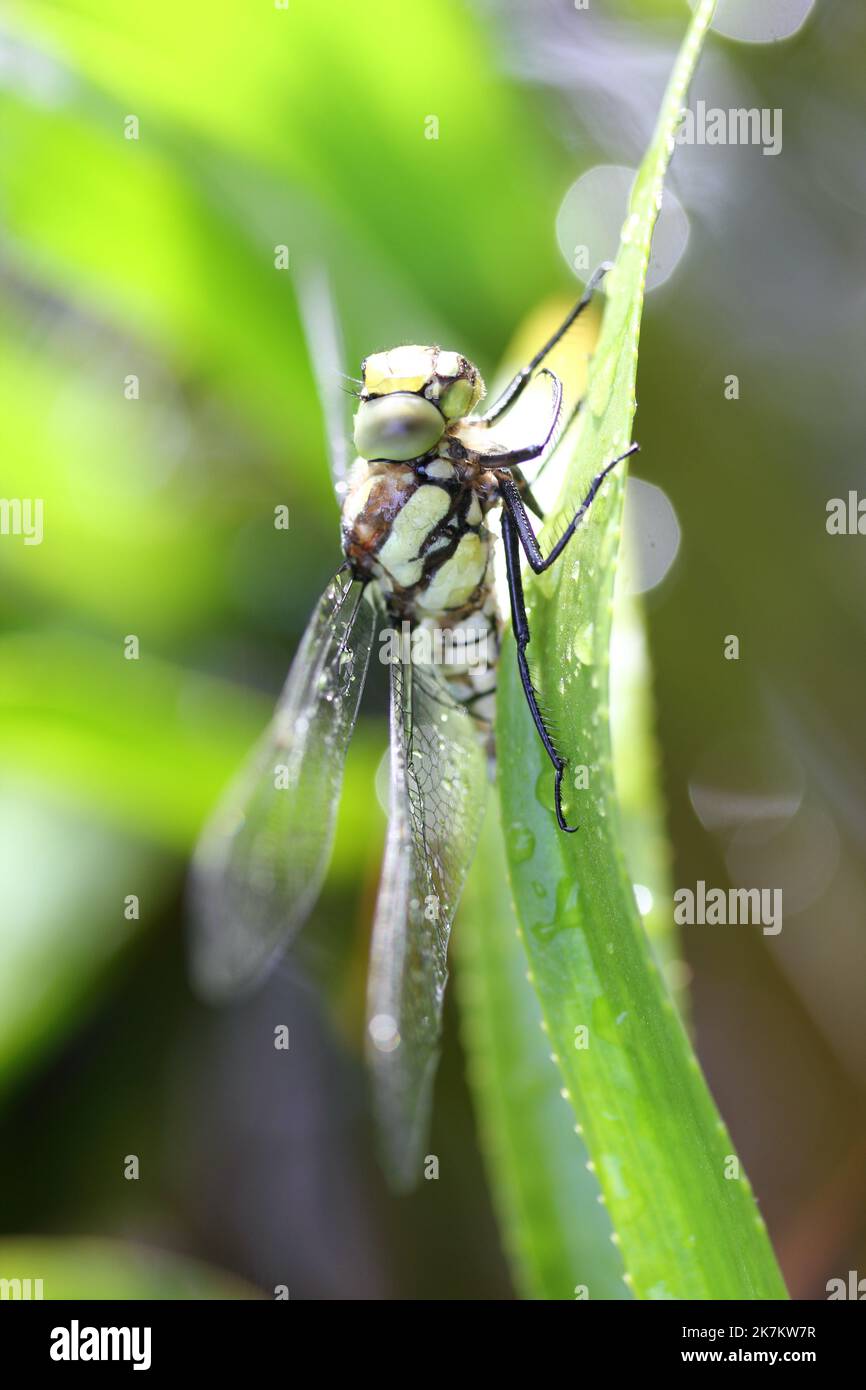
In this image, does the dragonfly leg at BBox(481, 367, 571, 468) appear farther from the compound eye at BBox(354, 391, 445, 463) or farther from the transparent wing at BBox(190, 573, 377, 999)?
the transparent wing at BBox(190, 573, 377, 999)

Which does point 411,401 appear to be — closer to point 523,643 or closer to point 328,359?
point 523,643

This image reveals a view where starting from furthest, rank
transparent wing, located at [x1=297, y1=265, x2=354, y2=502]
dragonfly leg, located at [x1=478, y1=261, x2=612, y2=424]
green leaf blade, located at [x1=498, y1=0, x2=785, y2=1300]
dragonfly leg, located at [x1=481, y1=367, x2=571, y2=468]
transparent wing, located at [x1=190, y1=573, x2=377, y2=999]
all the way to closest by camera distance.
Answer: transparent wing, located at [x1=297, y1=265, x2=354, y2=502] → transparent wing, located at [x1=190, y1=573, x2=377, y2=999] → dragonfly leg, located at [x1=478, y1=261, x2=612, y2=424] → dragonfly leg, located at [x1=481, y1=367, x2=571, y2=468] → green leaf blade, located at [x1=498, y1=0, x2=785, y2=1300]

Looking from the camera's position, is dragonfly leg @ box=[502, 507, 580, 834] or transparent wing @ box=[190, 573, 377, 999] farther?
transparent wing @ box=[190, 573, 377, 999]

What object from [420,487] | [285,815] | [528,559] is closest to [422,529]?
[420,487]

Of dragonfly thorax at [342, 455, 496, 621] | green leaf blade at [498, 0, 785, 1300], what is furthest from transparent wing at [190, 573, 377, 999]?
green leaf blade at [498, 0, 785, 1300]

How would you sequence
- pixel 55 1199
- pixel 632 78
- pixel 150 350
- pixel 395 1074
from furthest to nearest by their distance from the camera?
pixel 150 350, pixel 632 78, pixel 55 1199, pixel 395 1074

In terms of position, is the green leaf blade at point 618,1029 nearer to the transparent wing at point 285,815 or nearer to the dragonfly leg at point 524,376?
the dragonfly leg at point 524,376
